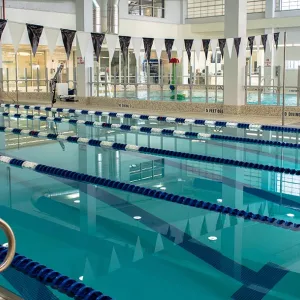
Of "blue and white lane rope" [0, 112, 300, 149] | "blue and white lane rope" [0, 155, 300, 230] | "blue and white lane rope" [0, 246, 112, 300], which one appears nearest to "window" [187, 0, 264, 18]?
"blue and white lane rope" [0, 112, 300, 149]

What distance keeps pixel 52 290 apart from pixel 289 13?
67.1 ft

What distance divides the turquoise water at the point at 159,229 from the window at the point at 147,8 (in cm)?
1737

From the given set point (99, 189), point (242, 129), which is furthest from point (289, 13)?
point (99, 189)

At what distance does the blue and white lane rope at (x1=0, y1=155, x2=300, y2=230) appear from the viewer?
3858 mm

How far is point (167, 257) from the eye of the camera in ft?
11.0

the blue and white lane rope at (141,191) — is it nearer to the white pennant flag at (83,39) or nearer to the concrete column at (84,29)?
the white pennant flag at (83,39)

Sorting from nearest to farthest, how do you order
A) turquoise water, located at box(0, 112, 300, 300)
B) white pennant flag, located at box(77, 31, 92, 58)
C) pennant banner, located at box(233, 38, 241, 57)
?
turquoise water, located at box(0, 112, 300, 300), pennant banner, located at box(233, 38, 241, 57), white pennant flag, located at box(77, 31, 92, 58)

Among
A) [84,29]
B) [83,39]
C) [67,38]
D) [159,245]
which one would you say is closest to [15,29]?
[67,38]

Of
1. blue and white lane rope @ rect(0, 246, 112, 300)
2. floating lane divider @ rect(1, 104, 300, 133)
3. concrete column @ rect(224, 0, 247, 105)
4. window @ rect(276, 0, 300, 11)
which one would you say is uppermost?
window @ rect(276, 0, 300, 11)

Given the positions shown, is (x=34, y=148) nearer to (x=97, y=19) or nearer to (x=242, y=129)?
(x=242, y=129)

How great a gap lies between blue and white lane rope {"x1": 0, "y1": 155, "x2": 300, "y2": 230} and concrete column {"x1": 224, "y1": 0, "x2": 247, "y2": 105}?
6.87 meters

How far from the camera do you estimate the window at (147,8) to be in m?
22.9

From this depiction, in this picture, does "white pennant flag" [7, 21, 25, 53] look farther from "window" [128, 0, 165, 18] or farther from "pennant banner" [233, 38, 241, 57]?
"window" [128, 0, 165, 18]

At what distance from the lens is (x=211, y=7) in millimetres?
23438
